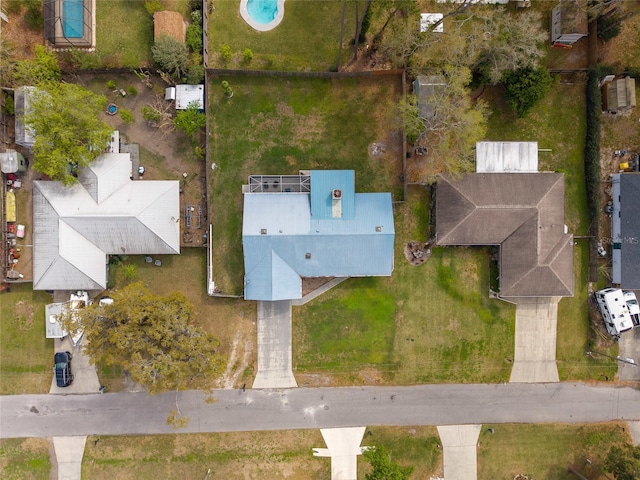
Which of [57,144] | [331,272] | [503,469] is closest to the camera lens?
[57,144]

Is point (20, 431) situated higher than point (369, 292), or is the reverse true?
point (369, 292)

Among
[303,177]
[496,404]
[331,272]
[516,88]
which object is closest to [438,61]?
[516,88]

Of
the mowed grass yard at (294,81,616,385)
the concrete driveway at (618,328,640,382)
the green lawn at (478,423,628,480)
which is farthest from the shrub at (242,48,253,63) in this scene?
the concrete driveway at (618,328,640,382)

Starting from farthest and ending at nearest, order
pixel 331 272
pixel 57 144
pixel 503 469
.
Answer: pixel 503 469
pixel 331 272
pixel 57 144

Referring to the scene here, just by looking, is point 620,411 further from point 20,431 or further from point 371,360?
point 20,431

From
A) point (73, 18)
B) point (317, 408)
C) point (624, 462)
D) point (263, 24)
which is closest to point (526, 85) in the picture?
point (263, 24)

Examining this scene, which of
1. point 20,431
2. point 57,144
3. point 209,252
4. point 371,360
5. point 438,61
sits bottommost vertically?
point 20,431

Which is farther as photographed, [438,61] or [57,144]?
[438,61]

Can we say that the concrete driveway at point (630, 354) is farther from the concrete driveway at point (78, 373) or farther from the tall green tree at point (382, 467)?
the concrete driveway at point (78, 373)
